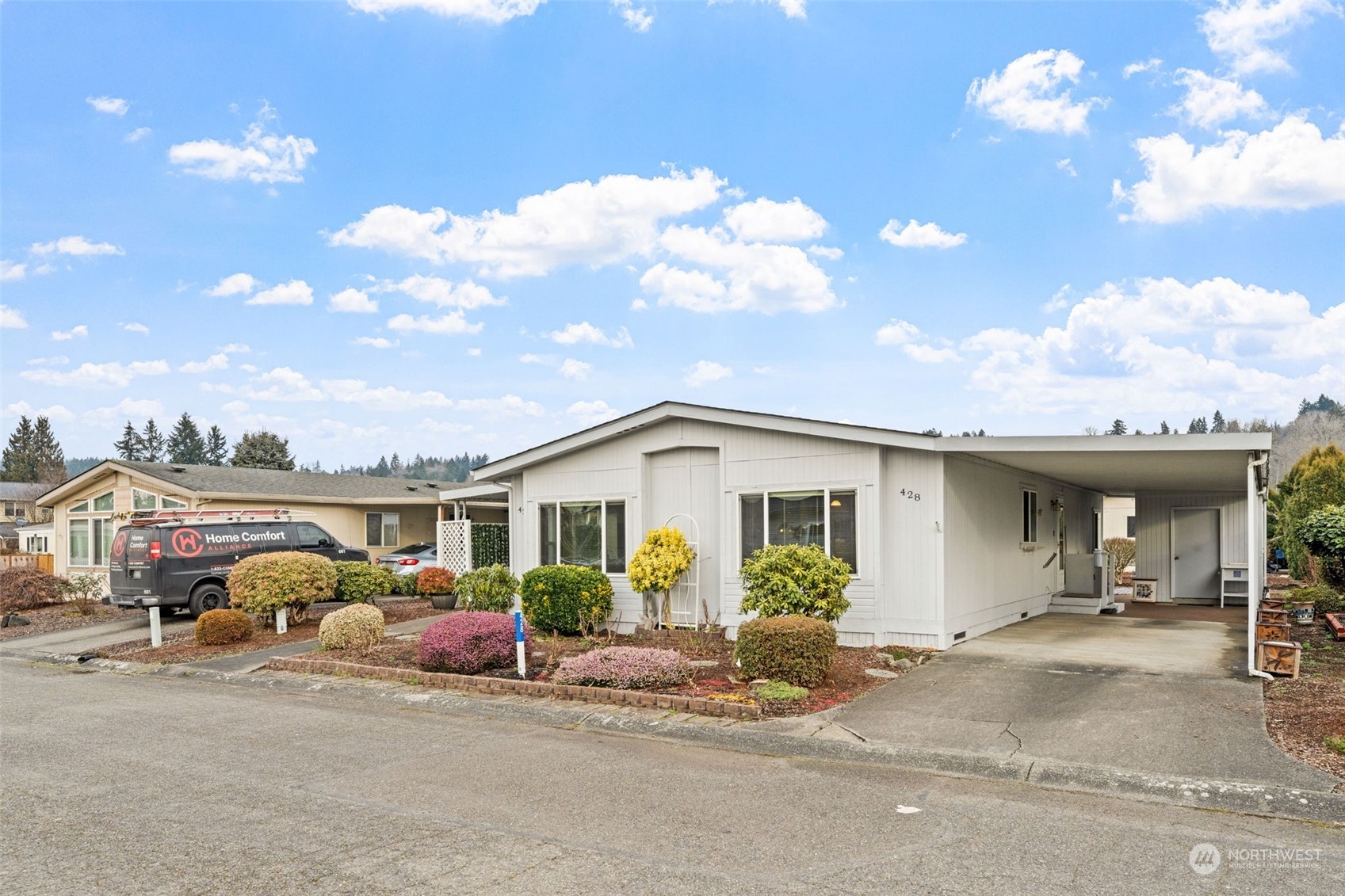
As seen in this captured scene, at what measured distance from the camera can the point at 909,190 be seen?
19062mm

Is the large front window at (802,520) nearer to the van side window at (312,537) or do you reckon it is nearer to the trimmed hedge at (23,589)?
the van side window at (312,537)

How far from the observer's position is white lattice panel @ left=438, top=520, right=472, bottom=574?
20.7 metres

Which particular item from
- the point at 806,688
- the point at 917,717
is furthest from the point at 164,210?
the point at 917,717

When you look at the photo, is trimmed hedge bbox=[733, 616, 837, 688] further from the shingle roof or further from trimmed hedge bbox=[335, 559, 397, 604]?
the shingle roof

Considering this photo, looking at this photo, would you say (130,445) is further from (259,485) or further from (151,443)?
(259,485)

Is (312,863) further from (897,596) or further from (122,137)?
(122,137)

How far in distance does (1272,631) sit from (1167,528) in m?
11.0

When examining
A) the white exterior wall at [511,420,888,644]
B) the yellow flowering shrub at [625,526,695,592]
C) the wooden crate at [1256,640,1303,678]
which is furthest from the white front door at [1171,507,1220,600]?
the yellow flowering shrub at [625,526,695,592]

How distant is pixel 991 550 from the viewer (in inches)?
556

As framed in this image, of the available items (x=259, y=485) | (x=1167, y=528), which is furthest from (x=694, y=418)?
(x=259, y=485)

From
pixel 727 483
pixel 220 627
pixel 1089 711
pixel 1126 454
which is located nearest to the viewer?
pixel 1089 711

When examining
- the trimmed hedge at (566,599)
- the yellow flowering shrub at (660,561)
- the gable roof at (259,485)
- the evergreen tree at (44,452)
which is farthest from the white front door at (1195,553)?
the evergreen tree at (44,452)

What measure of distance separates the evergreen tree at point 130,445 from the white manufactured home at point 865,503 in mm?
82534

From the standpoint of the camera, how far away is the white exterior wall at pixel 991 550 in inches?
492
